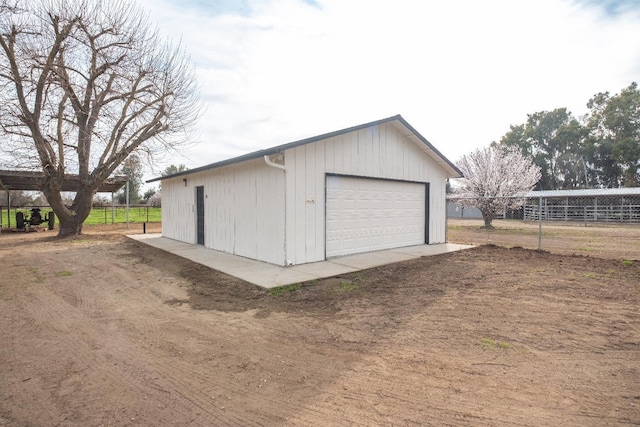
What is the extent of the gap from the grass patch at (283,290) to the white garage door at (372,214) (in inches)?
100

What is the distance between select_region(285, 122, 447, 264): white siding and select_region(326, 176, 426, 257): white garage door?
0.28 m

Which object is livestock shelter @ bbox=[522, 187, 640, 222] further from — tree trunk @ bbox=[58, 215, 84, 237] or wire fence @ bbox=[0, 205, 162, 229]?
wire fence @ bbox=[0, 205, 162, 229]

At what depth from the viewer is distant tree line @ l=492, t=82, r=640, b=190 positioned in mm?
36156

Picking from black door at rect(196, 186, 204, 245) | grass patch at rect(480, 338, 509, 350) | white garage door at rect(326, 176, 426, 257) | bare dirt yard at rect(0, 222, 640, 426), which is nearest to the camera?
bare dirt yard at rect(0, 222, 640, 426)

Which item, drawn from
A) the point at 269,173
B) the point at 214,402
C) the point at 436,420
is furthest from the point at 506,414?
the point at 269,173

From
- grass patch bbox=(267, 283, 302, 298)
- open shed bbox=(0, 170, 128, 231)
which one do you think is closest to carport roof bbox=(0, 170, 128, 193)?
open shed bbox=(0, 170, 128, 231)

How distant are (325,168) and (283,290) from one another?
3.52 meters

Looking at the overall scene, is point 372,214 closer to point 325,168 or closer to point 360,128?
point 325,168

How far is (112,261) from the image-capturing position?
28.3 feet

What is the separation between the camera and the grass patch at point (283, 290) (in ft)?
18.2

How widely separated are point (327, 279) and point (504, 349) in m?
3.42

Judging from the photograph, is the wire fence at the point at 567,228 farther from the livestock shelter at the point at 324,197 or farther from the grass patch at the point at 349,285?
the grass patch at the point at 349,285

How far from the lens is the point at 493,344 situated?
3.60 metres

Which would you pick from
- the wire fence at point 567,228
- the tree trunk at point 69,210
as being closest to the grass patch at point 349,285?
the wire fence at point 567,228
